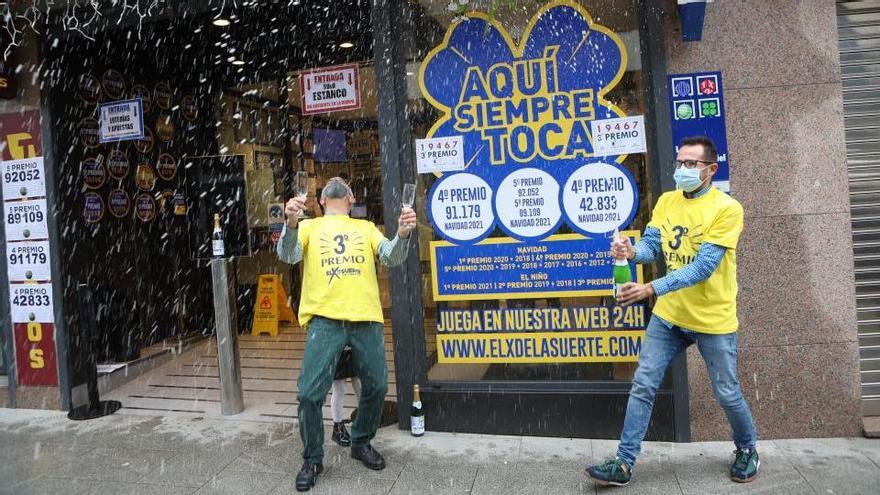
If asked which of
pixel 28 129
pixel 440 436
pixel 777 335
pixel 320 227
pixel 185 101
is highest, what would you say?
pixel 185 101

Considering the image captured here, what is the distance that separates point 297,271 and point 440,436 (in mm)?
5771

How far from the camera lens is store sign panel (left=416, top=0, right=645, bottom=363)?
4867 mm

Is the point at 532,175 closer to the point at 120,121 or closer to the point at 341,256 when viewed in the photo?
the point at 341,256

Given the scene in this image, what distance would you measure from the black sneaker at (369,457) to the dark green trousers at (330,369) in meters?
0.22

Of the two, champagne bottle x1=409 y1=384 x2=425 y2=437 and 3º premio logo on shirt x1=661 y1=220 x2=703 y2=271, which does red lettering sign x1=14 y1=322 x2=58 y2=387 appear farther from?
3º premio logo on shirt x1=661 y1=220 x2=703 y2=271

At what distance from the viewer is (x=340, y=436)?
4.91 m

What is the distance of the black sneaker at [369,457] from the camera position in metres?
4.43

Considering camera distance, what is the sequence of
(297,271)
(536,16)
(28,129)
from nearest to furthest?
(536,16)
(28,129)
(297,271)

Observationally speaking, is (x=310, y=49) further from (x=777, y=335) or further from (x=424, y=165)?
(x=777, y=335)

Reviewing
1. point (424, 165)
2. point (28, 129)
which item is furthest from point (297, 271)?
point (424, 165)

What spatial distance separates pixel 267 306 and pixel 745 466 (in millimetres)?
6905

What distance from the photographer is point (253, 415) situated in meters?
5.74

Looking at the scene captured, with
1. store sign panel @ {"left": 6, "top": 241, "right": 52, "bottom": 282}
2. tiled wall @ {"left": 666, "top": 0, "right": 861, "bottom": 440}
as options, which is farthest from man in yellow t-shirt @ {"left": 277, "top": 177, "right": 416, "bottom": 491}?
store sign panel @ {"left": 6, "top": 241, "right": 52, "bottom": 282}

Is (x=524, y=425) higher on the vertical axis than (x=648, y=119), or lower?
lower
